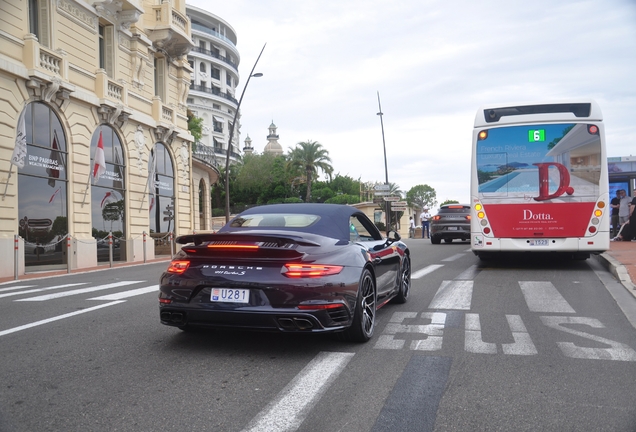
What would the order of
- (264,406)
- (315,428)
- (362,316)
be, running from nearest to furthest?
(315,428)
(264,406)
(362,316)

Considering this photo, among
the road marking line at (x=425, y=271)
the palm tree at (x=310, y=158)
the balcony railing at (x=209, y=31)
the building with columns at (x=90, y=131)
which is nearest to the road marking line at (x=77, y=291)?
the building with columns at (x=90, y=131)

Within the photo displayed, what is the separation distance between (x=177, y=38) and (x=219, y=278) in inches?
982

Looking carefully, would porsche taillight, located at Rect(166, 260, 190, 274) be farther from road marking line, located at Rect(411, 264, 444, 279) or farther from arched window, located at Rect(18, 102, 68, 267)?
arched window, located at Rect(18, 102, 68, 267)

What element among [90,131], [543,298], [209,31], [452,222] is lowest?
[543,298]

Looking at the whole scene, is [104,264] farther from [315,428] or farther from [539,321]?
[315,428]

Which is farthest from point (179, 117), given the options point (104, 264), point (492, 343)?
point (492, 343)

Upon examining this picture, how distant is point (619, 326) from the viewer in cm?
652

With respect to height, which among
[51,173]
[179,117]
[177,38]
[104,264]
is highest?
[177,38]

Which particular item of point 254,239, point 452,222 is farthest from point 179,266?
point 452,222

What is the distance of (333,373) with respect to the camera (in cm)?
461

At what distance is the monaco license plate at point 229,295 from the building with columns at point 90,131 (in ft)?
36.6

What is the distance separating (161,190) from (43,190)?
857 cm

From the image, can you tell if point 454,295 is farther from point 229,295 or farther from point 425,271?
point 229,295

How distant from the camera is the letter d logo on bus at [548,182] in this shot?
11.8 m
